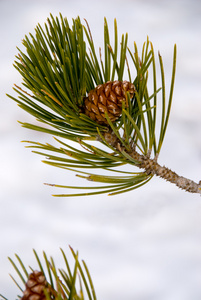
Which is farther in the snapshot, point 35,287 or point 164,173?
point 164,173

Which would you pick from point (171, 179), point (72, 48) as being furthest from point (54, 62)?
point (171, 179)

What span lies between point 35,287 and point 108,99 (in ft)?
0.46

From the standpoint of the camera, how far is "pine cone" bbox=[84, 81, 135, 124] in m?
0.29

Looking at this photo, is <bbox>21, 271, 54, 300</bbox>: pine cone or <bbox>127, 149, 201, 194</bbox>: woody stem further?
<bbox>127, 149, 201, 194</bbox>: woody stem

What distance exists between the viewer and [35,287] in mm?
203

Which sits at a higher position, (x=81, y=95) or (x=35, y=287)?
(x=81, y=95)

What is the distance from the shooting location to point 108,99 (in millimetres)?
294

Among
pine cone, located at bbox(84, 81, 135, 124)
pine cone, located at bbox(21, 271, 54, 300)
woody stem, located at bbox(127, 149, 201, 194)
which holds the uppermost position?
pine cone, located at bbox(84, 81, 135, 124)

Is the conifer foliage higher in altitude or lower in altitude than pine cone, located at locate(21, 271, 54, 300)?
higher

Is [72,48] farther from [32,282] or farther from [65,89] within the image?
[32,282]

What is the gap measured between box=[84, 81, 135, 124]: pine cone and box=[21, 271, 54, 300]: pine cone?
5.1 inches

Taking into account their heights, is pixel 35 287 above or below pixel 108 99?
below

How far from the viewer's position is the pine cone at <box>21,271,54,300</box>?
0.66 feet

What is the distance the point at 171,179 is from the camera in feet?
1.00
